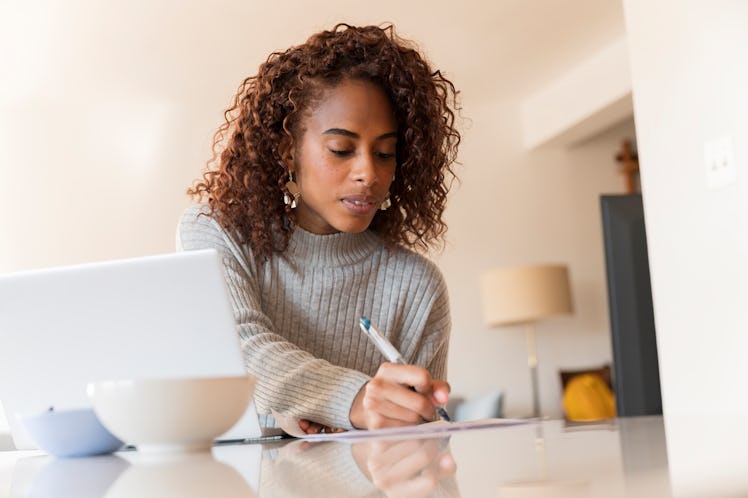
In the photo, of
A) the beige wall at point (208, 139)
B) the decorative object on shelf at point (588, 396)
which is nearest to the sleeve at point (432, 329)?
the beige wall at point (208, 139)

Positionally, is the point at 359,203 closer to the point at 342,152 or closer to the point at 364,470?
the point at 342,152

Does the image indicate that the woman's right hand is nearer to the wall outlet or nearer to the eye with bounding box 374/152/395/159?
the eye with bounding box 374/152/395/159

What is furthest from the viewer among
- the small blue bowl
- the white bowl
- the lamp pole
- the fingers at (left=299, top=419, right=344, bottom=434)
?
the lamp pole

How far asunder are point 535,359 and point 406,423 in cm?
547

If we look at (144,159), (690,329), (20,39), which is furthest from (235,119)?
(144,159)

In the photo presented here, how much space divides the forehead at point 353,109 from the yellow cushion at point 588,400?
457cm

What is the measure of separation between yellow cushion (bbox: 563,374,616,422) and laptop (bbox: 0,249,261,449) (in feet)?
17.2

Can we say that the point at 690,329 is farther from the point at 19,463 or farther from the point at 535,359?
the point at 535,359

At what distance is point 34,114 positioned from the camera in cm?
626

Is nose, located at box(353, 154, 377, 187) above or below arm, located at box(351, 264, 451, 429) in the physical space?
above

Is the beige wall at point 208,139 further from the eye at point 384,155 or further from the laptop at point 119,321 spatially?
the laptop at point 119,321

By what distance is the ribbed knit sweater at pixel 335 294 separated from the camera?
1.78 m

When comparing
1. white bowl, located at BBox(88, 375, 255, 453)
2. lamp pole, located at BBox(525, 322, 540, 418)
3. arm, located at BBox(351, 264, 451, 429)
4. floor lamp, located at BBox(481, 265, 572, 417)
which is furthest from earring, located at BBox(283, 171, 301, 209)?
lamp pole, located at BBox(525, 322, 540, 418)

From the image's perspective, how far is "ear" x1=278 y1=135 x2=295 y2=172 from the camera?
196cm
